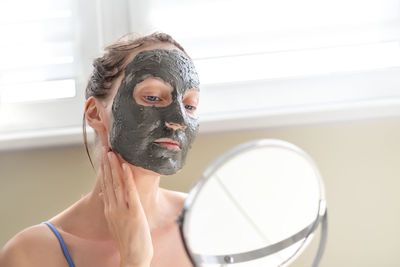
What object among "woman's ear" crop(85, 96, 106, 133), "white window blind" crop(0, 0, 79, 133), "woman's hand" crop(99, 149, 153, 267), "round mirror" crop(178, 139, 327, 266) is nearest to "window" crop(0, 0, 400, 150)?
"white window blind" crop(0, 0, 79, 133)

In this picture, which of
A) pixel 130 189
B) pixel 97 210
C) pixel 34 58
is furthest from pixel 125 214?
pixel 34 58

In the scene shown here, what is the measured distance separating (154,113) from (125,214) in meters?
0.17

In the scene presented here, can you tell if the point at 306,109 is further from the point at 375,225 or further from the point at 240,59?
the point at 375,225

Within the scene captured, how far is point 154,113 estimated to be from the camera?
950mm

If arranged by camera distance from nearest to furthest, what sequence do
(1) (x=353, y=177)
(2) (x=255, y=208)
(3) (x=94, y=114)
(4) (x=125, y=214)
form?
(2) (x=255, y=208) < (4) (x=125, y=214) < (3) (x=94, y=114) < (1) (x=353, y=177)

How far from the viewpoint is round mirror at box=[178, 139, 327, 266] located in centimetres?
65

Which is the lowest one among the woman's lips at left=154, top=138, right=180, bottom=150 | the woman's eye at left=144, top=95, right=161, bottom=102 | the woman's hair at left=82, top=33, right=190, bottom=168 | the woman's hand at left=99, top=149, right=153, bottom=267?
A: the woman's hand at left=99, top=149, right=153, bottom=267

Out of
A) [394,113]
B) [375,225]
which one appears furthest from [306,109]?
[375,225]

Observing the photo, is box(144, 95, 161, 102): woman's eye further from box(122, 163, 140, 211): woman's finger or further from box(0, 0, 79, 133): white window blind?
box(0, 0, 79, 133): white window blind

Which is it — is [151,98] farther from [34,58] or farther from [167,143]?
[34,58]

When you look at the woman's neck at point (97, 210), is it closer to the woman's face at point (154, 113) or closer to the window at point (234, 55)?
the woman's face at point (154, 113)

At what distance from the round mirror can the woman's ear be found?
0.41 m

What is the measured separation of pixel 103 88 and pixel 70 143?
1.11 ft

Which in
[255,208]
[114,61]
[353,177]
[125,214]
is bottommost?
[353,177]
